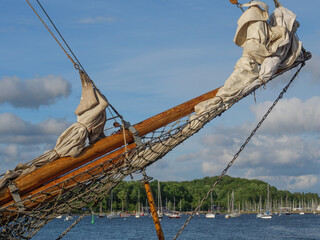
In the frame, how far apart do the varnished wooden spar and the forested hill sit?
10071 cm

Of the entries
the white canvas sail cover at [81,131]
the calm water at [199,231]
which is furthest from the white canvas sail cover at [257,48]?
the calm water at [199,231]

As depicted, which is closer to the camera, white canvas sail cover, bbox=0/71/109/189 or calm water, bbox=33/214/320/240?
white canvas sail cover, bbox=0/71/109/189

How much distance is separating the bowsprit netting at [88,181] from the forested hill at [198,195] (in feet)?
330

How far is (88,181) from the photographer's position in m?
6.92

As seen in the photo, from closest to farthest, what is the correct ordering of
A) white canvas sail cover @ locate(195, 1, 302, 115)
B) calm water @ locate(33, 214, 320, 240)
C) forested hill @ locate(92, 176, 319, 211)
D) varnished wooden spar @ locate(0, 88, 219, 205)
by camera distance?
varnished wooden spar @ locate(0, 88, 219, 205), white canvas sail cover @ locate(195, 1, 302, 115), calm water @ locate(33, 214, 320, 240), forested hill @ locate(92, 176, 319, 211)

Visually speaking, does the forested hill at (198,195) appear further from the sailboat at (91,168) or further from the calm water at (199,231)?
the sailboat at (91,168)

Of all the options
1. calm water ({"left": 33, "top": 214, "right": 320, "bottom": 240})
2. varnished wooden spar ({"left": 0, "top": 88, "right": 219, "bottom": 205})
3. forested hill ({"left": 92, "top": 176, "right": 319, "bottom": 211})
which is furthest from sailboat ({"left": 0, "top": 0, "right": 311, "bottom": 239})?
forested hill ({"left": 92, "top": 176, "right": 319, "bottom": 211})

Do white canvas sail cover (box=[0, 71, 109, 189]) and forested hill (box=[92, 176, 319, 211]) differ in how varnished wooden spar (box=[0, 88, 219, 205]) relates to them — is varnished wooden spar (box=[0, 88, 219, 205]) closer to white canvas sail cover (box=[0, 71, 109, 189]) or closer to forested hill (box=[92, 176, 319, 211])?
white canvas sail cover (box=[0, 71, 109, 189])

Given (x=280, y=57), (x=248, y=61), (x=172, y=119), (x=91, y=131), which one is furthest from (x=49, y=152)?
(x=280, y=57)

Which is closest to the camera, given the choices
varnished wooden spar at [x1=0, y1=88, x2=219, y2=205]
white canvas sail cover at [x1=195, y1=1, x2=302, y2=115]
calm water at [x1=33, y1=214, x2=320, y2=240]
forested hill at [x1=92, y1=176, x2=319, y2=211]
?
varnished wooden spar at [x1=0, y1=88, x2=219, y2=205]

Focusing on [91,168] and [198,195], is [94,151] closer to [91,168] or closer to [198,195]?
[91,168]

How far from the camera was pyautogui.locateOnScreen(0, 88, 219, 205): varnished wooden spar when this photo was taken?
667 centimetres

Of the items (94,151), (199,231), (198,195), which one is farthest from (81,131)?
(198,195)

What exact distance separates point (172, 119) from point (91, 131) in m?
1.17
